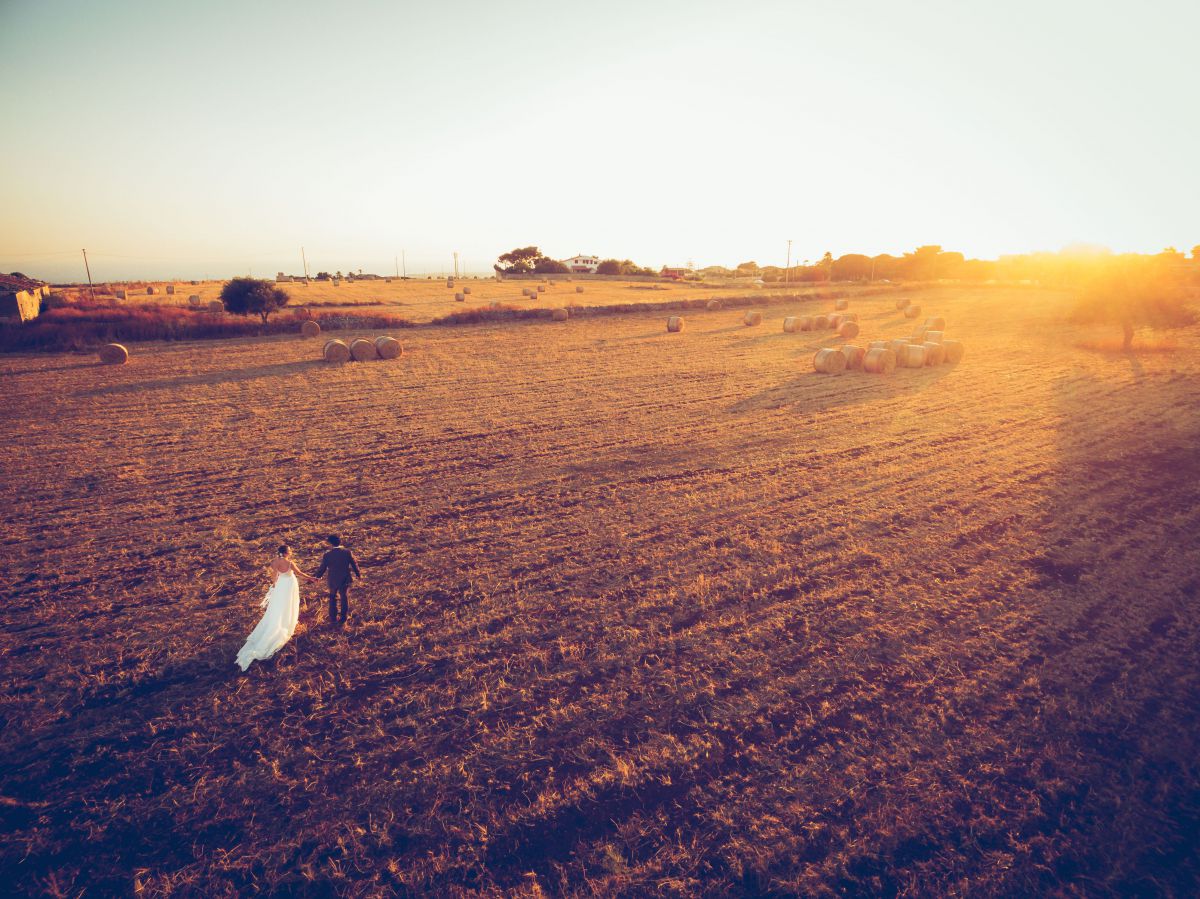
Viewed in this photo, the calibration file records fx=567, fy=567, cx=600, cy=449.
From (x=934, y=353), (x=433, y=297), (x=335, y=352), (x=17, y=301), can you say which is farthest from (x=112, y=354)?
(x=433, y=297)

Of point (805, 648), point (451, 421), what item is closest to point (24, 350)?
point (451, 421)

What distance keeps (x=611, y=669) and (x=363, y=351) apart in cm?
2578

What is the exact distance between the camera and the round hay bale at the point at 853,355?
26.4m

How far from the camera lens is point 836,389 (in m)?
22.8

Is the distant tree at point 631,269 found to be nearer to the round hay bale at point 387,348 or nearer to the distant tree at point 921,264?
the distant tree at point 921,264

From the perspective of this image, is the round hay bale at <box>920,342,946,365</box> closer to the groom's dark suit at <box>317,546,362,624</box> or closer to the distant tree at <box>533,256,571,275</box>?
the groom's dark suit at <box>317,546,362,624</box>

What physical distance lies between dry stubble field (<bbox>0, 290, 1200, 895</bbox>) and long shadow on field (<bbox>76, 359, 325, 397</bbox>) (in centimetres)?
662

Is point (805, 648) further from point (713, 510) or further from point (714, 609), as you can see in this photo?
point (713, 510)

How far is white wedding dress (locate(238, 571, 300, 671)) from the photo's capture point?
7.25m

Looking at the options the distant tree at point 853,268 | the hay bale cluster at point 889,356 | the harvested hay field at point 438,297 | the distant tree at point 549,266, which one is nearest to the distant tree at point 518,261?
the distant tree at point 549,266

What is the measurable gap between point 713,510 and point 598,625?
4.59 meters

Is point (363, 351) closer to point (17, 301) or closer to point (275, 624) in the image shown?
point (275, 624)

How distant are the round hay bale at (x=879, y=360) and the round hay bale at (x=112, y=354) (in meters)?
34.6

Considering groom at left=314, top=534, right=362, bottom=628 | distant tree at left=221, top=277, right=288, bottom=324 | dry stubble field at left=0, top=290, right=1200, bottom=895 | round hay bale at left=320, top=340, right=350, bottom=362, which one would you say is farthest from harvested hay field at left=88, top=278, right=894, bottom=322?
groom at left=314, top=534, right=362, bottom=628
